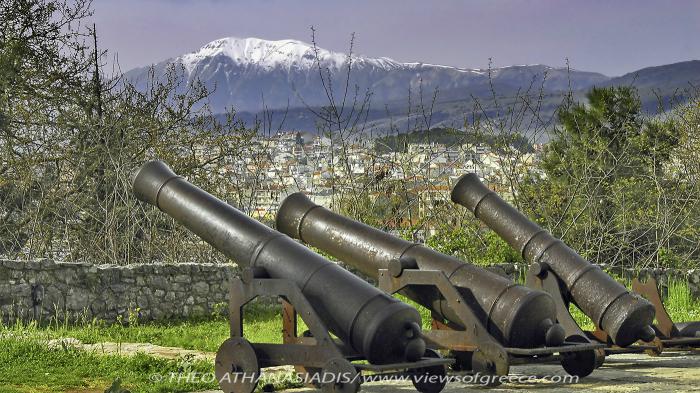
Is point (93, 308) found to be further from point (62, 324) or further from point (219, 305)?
point (219, 305)

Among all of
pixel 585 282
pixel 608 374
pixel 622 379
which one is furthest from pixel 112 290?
pixel 622 379

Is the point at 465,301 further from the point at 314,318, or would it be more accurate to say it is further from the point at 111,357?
the point at 111,357

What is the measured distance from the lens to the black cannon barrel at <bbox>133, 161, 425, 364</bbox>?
7875 millimetres

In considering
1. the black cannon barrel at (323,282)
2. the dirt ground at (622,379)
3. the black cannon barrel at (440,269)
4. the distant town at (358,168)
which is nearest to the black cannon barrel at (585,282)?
the dirt ground at (622,379)

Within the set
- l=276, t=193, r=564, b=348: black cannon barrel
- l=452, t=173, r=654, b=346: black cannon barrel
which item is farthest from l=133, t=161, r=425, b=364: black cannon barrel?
l=452, t=173, r=654, b=346: black cannon barrel

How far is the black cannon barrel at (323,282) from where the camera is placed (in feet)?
25.8

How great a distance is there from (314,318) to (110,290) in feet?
29.2

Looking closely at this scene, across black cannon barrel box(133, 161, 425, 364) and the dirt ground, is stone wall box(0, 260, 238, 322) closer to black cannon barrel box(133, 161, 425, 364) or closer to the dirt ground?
black cannon barrel box(133, 161, 425, 364)

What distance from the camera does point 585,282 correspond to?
1042 centimetres

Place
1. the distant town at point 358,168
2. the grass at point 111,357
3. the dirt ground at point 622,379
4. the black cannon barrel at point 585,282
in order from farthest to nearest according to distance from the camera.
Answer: the distant town at point 358,168 → the black cannon barrel at point 585,282 → the grass at point 111,357 → the dirt ground at point 622,379

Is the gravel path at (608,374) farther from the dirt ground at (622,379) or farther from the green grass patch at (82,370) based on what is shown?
the green grass patch at (82,370)

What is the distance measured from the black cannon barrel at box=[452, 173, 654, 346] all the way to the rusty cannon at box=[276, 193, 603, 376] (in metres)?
0.43

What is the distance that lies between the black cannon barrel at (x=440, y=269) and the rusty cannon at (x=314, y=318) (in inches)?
35.0

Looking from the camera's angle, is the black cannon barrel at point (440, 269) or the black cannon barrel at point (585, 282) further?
the black cannon barrel at point (585, 282)
